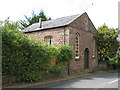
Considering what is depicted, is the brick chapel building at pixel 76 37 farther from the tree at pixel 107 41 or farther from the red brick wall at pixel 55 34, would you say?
the tree at pixel 107 41

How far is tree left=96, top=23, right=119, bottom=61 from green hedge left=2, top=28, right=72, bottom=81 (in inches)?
446

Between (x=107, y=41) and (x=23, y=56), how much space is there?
14.0 meters

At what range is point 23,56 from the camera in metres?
8.11

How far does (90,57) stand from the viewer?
57.2ft

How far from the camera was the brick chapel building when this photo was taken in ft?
45.6

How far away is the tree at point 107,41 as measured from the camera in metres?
18.3

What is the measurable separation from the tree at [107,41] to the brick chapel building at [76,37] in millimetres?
1107

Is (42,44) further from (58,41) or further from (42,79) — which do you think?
(58,41)

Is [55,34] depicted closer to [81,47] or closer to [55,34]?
[55,34]

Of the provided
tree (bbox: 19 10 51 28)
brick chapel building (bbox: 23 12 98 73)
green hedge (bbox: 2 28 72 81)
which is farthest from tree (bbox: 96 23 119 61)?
tree (bbox: 19 10 51 28)

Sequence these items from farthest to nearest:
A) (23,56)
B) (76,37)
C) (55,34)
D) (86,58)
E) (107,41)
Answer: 1. (107,41)
2. (86,58)
3. (76,37)
4. (55,34)
5. (23,56)

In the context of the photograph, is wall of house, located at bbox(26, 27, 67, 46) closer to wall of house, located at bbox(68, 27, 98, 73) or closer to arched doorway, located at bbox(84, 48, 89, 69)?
wall of house, located at bbox(68, 27, 98, 73)

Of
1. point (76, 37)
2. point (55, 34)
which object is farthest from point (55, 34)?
point (76, 37)

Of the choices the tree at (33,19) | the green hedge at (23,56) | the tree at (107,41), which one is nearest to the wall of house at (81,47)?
the tree at (107,41)
